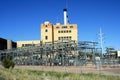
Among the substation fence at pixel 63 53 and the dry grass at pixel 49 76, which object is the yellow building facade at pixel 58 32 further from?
the dry grass at pixel 49 76

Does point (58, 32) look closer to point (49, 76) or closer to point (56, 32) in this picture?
point (56, 32)

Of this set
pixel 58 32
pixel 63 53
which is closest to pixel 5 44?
pixel 58 32

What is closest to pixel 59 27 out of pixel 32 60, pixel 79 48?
pixel 32 60

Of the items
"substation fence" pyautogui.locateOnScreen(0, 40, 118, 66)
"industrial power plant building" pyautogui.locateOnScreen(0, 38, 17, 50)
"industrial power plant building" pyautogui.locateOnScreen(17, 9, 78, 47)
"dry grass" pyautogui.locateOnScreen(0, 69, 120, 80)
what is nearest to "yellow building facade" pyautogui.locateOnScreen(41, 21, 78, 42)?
"industrial power plant building" pyautogui.locateOnScreen(17, 9, 78, 47)

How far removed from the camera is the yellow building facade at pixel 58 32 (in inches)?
4104

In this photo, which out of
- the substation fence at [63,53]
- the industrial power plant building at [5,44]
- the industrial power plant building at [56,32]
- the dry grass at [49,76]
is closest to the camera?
the dry grass at [49,76]

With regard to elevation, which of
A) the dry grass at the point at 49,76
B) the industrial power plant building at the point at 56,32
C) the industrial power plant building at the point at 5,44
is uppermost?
the industrial power plant building at the point at 56,32

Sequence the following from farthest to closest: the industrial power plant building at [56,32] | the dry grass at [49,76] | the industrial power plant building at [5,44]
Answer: the industrial power plant building at [56,32] → the industrial power plant building at [5,44] → the dry grass at [49,76]

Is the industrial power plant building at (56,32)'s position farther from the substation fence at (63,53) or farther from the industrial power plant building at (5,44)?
the substation fence at (63,53)

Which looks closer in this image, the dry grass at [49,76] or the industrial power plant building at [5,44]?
the dry grass at [49,76]

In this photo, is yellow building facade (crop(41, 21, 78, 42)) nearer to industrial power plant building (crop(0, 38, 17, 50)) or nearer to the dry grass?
industrial power plant building (crop(0, 38, 17, 50))

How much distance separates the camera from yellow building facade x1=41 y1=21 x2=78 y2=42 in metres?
104

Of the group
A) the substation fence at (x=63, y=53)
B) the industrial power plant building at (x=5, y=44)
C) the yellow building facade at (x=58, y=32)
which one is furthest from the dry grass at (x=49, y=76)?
the yellow building facade at (x=58, y=32)

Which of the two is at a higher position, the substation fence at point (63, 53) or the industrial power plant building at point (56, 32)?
the industrial power plant building at point (56, 32)
